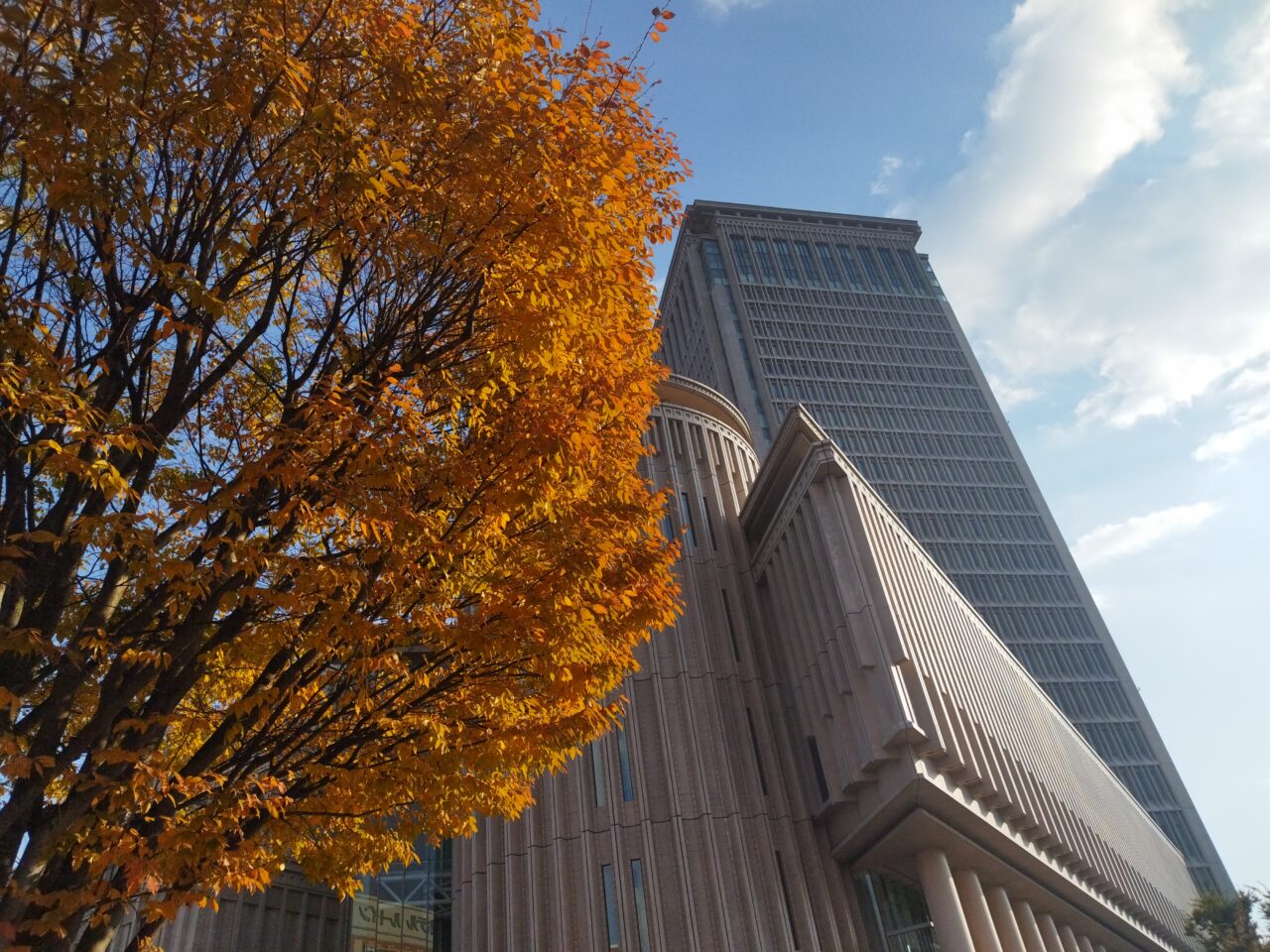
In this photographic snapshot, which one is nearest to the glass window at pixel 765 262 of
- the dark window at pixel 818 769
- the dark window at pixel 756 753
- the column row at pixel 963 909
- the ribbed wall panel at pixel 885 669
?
the ribbed wall panel at pixel 885 669

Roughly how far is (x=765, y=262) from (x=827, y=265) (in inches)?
323

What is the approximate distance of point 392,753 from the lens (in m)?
6.13

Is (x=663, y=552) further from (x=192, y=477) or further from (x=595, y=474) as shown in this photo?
(x=192, y=477)

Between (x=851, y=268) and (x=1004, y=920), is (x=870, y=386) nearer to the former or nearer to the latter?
(x=851, y=268)

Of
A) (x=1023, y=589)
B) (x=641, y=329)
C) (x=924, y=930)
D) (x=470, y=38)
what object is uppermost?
(x=1023, y=589)

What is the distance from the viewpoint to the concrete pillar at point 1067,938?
31562 millimetres

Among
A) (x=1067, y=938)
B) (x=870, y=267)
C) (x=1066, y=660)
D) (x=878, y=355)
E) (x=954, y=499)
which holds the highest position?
(x=870, y=267)

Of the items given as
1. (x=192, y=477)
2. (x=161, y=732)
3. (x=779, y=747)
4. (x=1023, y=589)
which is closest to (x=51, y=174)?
(x=192, y=477)

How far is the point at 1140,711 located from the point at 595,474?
88222 mm

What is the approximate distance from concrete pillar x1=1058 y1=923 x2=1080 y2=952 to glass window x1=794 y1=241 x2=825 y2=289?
74271mm

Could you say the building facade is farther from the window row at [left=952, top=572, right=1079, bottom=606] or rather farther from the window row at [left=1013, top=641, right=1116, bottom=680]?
the window row at [left=952, top=572, right=1079, bottom=606]

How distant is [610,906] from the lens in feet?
67.5

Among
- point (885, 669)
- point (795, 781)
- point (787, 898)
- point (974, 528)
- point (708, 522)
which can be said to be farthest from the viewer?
point (974, 528)

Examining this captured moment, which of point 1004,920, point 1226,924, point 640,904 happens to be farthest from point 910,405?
point 640,904
